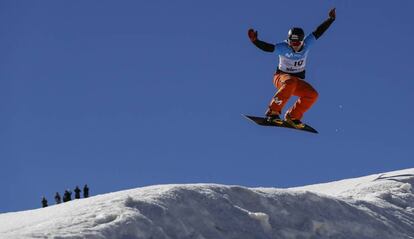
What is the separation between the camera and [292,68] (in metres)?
17.5

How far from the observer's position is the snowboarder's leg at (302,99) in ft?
57.5

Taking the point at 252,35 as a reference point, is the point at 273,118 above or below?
below

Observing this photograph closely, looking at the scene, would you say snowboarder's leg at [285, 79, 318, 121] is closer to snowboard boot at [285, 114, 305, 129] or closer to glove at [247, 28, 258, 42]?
snowboard boot at [285, 114, 305, 129]

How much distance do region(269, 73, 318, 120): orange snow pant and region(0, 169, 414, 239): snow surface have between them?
8.61 ft

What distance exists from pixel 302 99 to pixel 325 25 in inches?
62.4

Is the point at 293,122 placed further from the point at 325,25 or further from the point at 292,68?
the point at 325,25

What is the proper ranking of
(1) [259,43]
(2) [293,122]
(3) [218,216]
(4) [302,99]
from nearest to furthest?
1. (3) [218,216]
2. (1) [259,43]
3. (4) [302,99]
4. (2) [293,122]

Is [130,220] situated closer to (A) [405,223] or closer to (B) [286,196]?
(B) [286,196]

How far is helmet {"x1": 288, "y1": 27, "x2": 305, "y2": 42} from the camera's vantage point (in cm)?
1736

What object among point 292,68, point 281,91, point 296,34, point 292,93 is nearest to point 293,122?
point 292,93

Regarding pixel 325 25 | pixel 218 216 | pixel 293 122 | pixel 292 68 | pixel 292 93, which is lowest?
pixel 218 216

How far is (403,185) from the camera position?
1614 cm

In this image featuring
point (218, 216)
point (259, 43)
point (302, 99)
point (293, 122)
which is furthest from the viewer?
point (293, 122)

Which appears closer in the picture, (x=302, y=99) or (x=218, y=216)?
(x=218, y=216)
